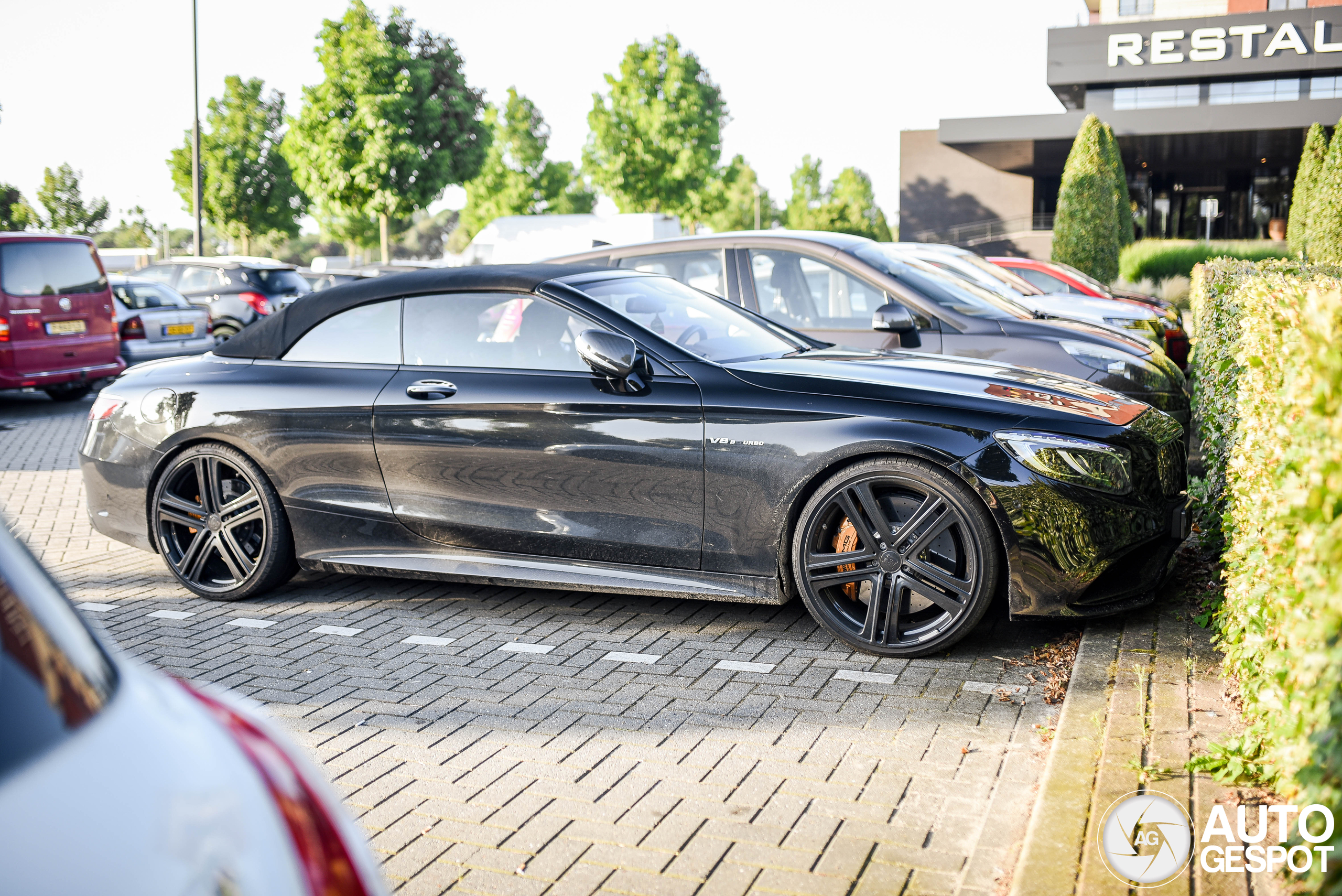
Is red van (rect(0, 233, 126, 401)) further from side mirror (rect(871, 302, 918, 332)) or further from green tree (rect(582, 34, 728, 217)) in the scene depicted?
green tree (rect(582, 34, 728, 217))

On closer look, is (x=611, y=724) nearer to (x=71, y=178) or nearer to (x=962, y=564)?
(x=962, y=564)

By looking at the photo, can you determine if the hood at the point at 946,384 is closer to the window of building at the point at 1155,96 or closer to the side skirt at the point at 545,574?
the side skirt at the point at 545,574

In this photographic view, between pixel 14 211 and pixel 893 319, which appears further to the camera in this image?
pixel 14 211

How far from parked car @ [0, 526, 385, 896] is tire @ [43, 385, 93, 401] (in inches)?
580

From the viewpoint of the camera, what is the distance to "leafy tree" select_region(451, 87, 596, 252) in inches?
2140

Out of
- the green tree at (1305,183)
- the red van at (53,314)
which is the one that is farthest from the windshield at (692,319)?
the green tree at (1305,183)

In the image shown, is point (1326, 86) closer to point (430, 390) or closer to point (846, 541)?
point (846, 541)

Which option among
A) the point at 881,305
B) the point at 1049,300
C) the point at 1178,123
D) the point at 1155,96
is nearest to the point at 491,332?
the point at 881,305

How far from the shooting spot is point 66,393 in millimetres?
14875

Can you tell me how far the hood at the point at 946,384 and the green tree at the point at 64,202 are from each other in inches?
2145

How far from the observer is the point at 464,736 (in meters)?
3.93

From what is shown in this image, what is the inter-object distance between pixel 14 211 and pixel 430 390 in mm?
53182

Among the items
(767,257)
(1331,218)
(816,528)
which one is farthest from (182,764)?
(1331,218)

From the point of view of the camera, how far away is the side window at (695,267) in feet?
25.6
